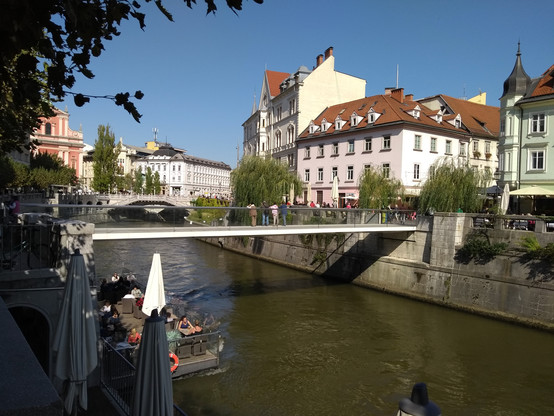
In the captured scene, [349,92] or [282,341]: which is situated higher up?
[349,92]

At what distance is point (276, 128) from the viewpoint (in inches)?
2121

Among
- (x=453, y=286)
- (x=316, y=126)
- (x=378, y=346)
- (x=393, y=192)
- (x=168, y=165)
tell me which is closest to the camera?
(x=378, y=346)

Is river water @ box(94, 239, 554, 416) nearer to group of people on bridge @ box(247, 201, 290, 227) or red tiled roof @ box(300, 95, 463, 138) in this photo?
group of people on bridge @ box(247, 201, 290, 227)

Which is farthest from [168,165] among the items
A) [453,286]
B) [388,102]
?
[453,286]

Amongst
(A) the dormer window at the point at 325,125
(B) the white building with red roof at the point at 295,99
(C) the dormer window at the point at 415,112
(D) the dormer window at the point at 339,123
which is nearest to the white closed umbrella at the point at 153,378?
(C) the dormer window at the point at 415,112

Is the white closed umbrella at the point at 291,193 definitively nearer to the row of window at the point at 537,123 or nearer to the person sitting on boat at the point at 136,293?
the row of window at the point at 537,123

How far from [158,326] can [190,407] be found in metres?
6.95

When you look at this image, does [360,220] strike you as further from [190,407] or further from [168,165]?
[168,165]

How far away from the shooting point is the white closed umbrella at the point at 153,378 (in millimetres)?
5071

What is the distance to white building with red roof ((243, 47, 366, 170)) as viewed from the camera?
48.3 m

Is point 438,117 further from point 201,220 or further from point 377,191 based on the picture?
point 201,220

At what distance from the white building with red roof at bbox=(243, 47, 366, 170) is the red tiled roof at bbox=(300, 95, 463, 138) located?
2467mm

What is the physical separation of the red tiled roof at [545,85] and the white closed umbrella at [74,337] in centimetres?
3073

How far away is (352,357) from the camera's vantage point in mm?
14570
